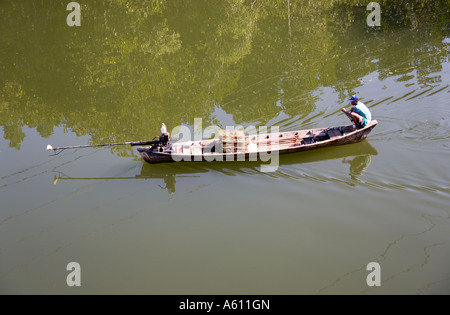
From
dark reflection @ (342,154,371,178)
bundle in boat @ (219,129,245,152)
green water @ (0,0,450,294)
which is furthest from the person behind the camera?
bundle in boat @ (219,129,245,152)

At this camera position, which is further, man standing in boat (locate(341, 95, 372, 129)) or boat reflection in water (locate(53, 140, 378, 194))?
man standing in boat (locate(341, 95, 372, 129))

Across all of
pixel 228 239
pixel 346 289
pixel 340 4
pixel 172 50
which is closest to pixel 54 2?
→ pixel 172 50

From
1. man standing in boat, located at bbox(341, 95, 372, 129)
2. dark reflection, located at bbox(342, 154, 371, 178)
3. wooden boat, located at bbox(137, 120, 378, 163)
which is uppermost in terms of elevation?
man standing in boat, located at bbox(341, 95, 372, 129)

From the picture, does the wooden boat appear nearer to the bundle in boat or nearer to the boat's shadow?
the bundle in boat

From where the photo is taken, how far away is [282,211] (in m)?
9.76

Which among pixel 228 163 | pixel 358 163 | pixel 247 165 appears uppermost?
pixel 228 163

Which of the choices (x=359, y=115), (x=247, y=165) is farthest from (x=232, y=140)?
(x=359, y=115)

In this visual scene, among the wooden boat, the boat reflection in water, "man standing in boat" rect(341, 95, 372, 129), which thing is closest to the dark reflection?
the boat reflection in water

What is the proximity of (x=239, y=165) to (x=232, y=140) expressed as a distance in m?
0.75

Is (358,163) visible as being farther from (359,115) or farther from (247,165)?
(247,165)

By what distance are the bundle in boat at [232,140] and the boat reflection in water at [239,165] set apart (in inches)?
17.4

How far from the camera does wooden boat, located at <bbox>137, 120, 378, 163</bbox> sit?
11.6m

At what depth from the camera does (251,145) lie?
12.1 metres

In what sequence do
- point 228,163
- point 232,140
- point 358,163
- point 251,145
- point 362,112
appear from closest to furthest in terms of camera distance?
point 232,140
point 358,163
point 228,163
point 251,145
point 362,112
